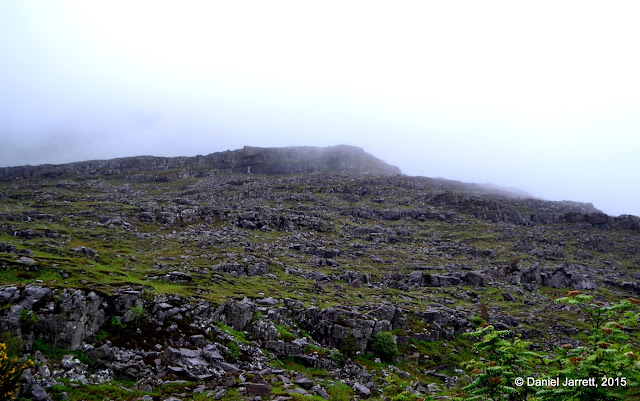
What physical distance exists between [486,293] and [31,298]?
227ft

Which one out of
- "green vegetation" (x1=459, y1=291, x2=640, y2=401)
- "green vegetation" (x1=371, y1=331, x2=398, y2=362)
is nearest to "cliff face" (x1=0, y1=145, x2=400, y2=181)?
"green vegetation" (x1=371, y1=331, x2=398, y2=362)

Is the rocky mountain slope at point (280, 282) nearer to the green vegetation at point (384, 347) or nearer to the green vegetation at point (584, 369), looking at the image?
the green vegetation at point (384, 347)

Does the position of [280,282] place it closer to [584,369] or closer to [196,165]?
[584,369]

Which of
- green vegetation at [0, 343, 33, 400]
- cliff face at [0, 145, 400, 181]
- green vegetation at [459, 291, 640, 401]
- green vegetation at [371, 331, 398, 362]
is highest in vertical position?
cliff face at [0, 145, 400, 181]

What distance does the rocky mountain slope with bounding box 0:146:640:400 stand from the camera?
20062 mm

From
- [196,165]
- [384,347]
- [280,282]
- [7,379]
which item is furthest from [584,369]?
[196,165]

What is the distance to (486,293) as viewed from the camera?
217 feet

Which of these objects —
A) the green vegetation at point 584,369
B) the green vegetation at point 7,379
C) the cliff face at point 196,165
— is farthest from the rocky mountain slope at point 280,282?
the cliff face at point 196,165

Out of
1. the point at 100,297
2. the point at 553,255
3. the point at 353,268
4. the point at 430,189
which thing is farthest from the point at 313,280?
the point at 430,189

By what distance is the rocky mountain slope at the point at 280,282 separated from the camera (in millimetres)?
20062

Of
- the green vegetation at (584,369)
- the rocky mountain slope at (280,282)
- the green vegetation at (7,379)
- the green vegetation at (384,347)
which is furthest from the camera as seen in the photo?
the green vegetation at (384,347)

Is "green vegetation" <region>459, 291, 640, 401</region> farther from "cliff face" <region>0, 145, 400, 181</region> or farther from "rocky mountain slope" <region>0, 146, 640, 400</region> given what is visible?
"cliff face" <region>0, 145, 400, 181</region>

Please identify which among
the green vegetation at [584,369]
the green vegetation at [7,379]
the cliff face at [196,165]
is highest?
the cliff face at [196,165]

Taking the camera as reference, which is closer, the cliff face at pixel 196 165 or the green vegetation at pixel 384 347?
the green vegetation at pixel 384 347
